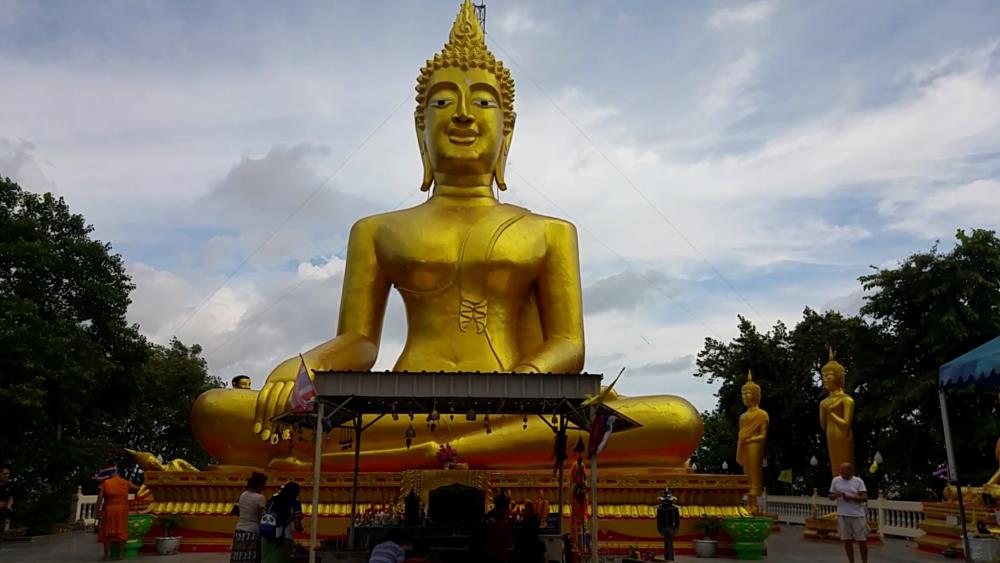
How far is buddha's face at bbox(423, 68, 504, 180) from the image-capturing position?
40.0 feet

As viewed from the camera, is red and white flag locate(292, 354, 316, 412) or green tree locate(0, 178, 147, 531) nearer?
red and white flag locate(292, 354, 316, 412)

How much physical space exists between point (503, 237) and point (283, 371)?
3.58 m

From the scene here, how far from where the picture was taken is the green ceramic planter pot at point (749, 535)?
9.76m

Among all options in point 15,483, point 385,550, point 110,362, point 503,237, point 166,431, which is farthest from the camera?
point 166,431

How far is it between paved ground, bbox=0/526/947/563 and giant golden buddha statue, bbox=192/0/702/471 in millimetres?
1515

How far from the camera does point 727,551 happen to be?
10.0 metres

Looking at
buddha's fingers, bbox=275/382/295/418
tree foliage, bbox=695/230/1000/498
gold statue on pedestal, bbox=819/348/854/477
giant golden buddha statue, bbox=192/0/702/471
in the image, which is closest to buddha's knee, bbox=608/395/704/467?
giant golden buddha statue, bbox=192/0/702/471

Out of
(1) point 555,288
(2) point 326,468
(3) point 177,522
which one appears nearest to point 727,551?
(1) point 555,288

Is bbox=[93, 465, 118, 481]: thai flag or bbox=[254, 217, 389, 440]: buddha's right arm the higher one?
bbox=[254, 217, 389, 440]: buddha's right arm

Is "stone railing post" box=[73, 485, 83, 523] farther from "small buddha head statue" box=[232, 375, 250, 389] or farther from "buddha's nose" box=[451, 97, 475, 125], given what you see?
"buddha's nose" box=[451, 97, 475, 125]

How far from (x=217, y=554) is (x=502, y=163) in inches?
272

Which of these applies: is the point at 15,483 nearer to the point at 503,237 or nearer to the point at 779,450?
the point at 503,237

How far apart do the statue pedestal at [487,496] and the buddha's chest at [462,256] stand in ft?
9.42

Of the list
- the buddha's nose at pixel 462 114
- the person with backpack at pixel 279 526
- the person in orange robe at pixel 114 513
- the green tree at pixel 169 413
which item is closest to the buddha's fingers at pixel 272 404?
the person in orange robe at pixel 114 513
